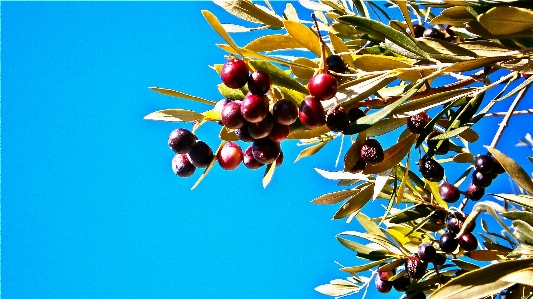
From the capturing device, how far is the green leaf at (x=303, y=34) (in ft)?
4.61

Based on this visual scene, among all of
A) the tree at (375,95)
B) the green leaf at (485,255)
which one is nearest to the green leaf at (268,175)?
the tree at (375,95)

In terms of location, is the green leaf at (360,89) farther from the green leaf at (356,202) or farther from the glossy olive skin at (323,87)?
the green leaf at (356,202)

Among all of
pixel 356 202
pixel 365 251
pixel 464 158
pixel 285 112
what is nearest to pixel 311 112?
pixel 285 112

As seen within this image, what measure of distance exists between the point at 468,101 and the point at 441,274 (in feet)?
2.88

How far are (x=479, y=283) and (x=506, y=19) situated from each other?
623mm

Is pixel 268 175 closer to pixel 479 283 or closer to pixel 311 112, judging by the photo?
pixel 311 112

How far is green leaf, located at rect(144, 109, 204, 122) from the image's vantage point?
1530 millimetres

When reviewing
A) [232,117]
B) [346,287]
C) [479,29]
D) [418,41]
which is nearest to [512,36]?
[479,29]

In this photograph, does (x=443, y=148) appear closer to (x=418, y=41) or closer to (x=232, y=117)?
(x=418, y=41)

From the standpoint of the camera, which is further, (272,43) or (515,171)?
(272,43)

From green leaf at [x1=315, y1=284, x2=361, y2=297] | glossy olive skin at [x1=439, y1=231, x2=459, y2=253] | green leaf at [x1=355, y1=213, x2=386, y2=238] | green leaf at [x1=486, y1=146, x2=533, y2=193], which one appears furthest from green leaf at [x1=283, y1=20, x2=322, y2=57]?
green leaf at [x1=315, y1=284, x2=361, y2=297]

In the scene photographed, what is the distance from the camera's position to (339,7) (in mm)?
2082

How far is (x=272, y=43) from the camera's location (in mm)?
1562

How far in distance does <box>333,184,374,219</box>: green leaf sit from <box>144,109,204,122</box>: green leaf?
75cm
